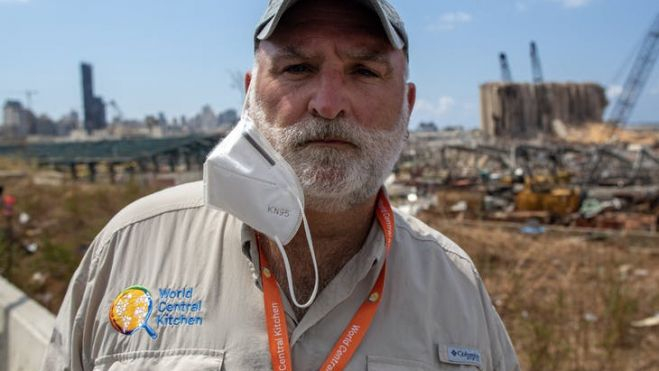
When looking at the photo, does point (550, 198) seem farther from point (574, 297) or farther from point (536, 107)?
point (536, 107)

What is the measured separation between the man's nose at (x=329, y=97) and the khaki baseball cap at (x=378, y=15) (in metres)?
0.22

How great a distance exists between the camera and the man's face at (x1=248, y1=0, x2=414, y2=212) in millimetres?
1819

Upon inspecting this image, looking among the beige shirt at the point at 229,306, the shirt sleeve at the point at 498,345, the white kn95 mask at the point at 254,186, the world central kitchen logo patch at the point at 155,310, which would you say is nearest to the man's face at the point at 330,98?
the white kn95 mask at the point at 254,186

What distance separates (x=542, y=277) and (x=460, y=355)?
9376mm

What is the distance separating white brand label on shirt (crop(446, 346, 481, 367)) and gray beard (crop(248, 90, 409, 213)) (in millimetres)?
562

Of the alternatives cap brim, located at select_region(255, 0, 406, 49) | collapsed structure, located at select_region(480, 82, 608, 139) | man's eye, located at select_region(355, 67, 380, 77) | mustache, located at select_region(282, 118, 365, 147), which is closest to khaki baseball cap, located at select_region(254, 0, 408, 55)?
cap brim, located at select_region(255, 0, 406, 49)

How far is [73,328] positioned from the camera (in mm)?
1924

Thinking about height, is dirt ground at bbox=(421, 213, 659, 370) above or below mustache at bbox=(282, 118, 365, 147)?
below

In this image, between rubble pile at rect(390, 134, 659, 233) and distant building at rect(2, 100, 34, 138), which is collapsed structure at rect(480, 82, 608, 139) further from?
distant building at rect(2, 100, 34, 138)

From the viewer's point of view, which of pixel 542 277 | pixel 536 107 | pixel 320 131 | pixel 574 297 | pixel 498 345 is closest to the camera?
pixel 320 131

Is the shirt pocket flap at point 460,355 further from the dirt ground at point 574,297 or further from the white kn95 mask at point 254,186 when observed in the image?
the dirt ground at point 574,297

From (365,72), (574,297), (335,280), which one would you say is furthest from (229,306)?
(574,297)

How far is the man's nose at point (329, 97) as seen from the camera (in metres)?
1.80

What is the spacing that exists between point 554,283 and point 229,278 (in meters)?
9.42
